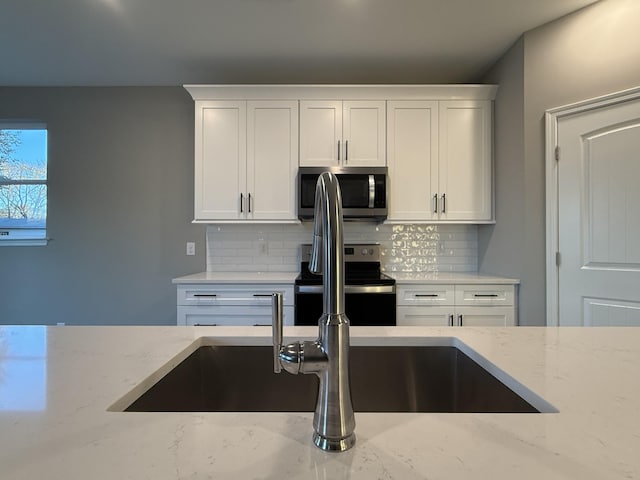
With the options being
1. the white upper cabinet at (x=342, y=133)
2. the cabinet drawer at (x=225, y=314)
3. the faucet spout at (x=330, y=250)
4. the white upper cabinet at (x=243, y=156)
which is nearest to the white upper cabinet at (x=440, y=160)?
the white upper cabinet at (x=342, y=133)

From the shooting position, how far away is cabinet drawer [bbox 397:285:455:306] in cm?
249

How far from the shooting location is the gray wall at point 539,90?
2.01m

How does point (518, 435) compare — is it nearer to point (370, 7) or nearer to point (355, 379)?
point (355, 379)

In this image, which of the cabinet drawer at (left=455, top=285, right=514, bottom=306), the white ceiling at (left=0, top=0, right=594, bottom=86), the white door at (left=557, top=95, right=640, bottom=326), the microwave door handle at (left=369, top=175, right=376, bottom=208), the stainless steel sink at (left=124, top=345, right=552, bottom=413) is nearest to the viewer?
the stainless steel sink at (left=124, top=345, right=552, bottom=413)

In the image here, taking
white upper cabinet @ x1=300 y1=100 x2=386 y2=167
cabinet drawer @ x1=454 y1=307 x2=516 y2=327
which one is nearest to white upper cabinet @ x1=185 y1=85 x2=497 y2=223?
white upper cabinet @ x1=300 y1=100 x2=386 y2=167

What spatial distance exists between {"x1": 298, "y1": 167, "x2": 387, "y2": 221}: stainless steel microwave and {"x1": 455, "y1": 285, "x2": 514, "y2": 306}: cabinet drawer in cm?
80

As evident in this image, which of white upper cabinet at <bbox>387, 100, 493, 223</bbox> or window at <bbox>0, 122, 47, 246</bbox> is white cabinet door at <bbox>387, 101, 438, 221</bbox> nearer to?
white upper cabinet at <bbox>387, 100, 493, 223</bbox>

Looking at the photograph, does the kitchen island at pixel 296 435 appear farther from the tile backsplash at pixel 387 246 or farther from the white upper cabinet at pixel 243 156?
the tile backsplash at pixel 387 246

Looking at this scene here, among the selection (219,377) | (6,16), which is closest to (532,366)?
(219,377)

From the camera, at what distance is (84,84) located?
9.97ft

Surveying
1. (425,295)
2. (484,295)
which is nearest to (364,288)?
(425,295)

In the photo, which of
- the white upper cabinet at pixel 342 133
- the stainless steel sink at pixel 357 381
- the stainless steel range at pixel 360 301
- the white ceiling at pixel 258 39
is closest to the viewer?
the stainless steel sink at pixel 357 381

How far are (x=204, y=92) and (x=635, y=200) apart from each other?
2.93 meters

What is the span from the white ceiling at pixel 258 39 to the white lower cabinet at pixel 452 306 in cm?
174
